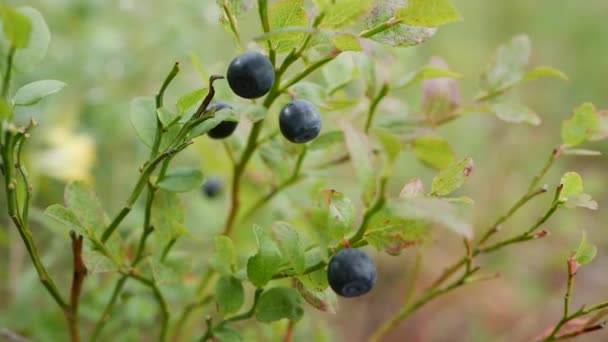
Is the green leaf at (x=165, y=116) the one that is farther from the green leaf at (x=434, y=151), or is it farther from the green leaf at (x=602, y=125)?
the green leaf at (x=602, y=125)

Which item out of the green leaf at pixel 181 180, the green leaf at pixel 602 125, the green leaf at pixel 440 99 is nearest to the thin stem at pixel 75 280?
the green leaf at pixel 181 180

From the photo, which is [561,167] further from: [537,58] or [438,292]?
[438,292]

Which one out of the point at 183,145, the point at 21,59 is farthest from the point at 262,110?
the point at 21,59

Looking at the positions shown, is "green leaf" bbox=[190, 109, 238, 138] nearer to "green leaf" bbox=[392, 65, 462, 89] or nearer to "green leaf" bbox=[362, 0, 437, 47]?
"green leaf" bbox=[362, 0, 437, 47]

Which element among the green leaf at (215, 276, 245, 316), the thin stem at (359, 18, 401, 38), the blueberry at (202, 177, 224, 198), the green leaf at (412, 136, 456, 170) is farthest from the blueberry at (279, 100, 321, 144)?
the blueberry at (202, 177, 224, 198)

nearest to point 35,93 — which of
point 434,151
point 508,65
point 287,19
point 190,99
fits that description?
point 190,99
